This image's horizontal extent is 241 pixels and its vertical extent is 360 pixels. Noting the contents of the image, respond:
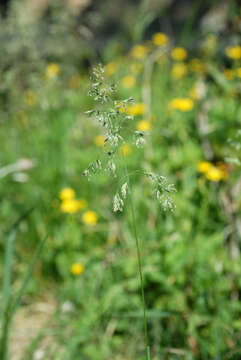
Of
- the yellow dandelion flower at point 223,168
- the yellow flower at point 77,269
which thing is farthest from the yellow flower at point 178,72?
the yellow flower at point 77,269

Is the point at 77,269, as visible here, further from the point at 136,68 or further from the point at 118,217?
the point at 136,68

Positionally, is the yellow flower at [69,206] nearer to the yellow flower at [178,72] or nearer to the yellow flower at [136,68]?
the yellow flower at [178,72]

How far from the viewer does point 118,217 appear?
7.88ft

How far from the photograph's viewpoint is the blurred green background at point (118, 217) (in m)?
1.72

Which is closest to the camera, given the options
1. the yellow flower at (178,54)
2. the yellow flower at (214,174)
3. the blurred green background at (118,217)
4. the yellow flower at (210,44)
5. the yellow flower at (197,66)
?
the blurred green background at (118,217)

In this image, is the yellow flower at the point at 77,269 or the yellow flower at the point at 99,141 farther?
the yellow flower at the point at 99,141

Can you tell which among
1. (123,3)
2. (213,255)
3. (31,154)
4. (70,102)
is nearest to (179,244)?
(213,255)

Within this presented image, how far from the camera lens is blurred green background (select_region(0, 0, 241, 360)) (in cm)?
172

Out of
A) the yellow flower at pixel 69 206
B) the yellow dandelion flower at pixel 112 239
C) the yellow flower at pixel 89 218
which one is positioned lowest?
the yellow dandelion flower at pixel 112 239

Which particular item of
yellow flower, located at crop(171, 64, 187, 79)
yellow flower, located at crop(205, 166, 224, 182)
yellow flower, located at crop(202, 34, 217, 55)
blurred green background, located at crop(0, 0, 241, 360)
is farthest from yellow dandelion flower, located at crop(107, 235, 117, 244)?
yellow flower, located at crop(202, 34, 217, 55)

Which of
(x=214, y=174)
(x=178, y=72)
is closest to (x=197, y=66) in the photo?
(x=178, y=72)

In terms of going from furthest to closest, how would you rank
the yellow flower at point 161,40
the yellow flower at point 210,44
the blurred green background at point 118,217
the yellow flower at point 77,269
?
the yellow flower at point 161,40 < the yellow flower at point 210,44 < the yellow flower at point 77,269 < the blurred green background at point 118,217

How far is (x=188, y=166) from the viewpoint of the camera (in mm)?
2508

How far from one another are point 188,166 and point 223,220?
0.50m
